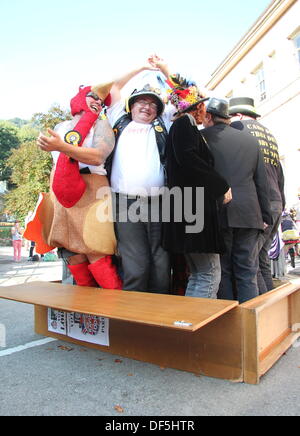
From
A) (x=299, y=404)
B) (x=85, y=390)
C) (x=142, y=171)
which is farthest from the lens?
(x=142, y=171)

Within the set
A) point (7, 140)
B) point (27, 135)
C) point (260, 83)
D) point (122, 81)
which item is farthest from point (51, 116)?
point (27, 135)

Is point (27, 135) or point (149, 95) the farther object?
point (27, 135)

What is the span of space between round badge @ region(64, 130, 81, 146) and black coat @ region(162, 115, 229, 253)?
0.65 metres

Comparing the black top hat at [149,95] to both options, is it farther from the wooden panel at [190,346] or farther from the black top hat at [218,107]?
the wooden panel at [190,346]

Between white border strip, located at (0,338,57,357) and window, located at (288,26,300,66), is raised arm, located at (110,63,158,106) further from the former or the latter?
window, located at (288,26,300,66)

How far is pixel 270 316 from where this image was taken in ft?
6.95

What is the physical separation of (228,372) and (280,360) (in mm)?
534

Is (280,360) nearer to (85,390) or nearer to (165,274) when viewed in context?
(165,274)

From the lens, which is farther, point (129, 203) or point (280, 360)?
point (129, 203)

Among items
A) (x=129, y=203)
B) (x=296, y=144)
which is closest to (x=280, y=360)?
(x=129, y=203)

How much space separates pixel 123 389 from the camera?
1.77 meters

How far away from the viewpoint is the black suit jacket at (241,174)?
2.39 meters

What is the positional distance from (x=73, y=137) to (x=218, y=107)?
1042 mm

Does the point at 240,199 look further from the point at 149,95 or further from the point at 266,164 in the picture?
the point at 149,95
